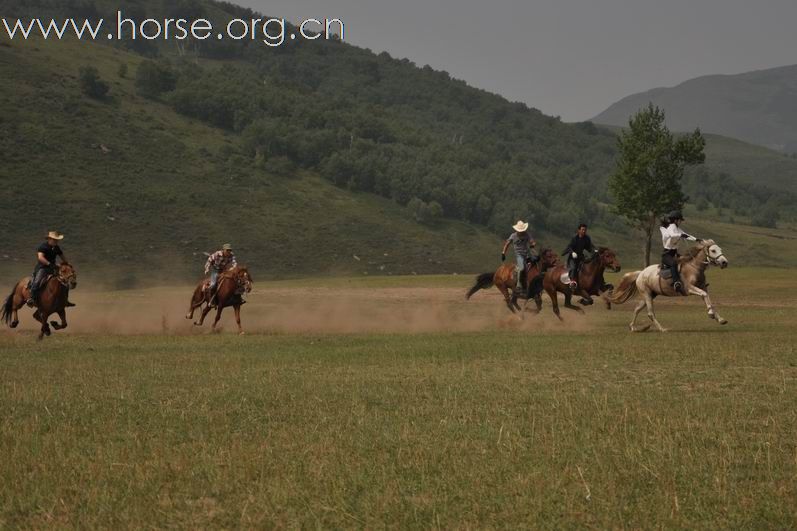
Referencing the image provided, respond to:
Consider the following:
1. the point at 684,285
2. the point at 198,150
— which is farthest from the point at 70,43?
the point at 684,285

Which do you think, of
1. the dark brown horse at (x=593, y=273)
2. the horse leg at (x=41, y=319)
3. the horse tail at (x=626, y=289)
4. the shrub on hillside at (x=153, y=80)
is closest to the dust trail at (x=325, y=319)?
the dark brown horse at (x=593, y=273)

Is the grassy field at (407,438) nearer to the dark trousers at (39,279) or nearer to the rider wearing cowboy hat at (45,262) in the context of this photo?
the rider wearing cowboy hat at (45,262)

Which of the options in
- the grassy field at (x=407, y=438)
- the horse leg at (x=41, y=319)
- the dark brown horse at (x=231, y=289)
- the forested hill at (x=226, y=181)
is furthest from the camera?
the forested hill at (x=226, y=181)

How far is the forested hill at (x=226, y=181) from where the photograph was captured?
103125 millimetres

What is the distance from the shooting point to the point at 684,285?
26547mm

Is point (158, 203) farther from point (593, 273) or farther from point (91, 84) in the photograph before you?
point (593, 273)

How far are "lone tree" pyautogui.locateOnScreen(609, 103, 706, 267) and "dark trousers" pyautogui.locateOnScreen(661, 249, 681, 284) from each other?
34350 mm

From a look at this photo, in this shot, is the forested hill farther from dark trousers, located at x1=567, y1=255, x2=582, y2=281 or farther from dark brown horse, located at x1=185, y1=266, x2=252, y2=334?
dark trousers, located at x1=567, y1=255, x2=582, y2=281

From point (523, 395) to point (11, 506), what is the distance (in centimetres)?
731

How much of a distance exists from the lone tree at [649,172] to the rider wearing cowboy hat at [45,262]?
41846mm

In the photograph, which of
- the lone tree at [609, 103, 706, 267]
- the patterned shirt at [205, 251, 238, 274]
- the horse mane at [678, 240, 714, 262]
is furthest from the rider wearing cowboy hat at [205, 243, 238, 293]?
the lone tree at [609, 103, 706, 267]

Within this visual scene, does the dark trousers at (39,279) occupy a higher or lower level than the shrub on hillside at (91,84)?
lower

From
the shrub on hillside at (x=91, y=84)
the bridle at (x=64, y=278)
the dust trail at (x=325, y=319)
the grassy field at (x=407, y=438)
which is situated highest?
the shrub on hillside at (x=91, y=84)

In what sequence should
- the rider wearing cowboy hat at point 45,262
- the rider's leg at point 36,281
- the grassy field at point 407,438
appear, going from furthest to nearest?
the rider's leg at point 36,281, the rider wearing cowboy hat at point 45,262, the grassy field at point 407,438
